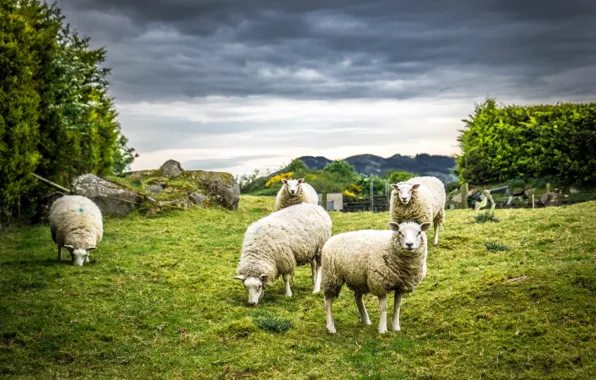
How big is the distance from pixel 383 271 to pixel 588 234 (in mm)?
7625

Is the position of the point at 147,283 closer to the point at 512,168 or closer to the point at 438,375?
the point at 438,375

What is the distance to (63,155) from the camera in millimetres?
23797

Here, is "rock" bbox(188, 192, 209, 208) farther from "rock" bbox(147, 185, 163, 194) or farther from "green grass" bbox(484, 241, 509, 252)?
"green grass" bbox(484, 241, 509, 252)

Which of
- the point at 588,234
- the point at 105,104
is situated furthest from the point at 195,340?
the point at 105,104

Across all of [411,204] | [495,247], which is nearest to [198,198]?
[411,204]

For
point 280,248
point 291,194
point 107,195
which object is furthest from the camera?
point 107,195

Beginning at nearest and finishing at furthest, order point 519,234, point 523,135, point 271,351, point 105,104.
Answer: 1. point 271,351
2. point 519,234
3. point 523,135
4. point 105,104

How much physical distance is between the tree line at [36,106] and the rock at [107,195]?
4.54 ft

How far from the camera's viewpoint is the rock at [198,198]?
25967 mm

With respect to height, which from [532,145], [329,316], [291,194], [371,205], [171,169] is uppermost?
[532,145]

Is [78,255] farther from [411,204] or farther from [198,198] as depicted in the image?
[198,198]

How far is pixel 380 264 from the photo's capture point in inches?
321

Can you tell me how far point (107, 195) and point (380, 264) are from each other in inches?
705

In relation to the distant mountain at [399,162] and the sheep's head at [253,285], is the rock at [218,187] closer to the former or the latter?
the sheep's head at [253,285]
